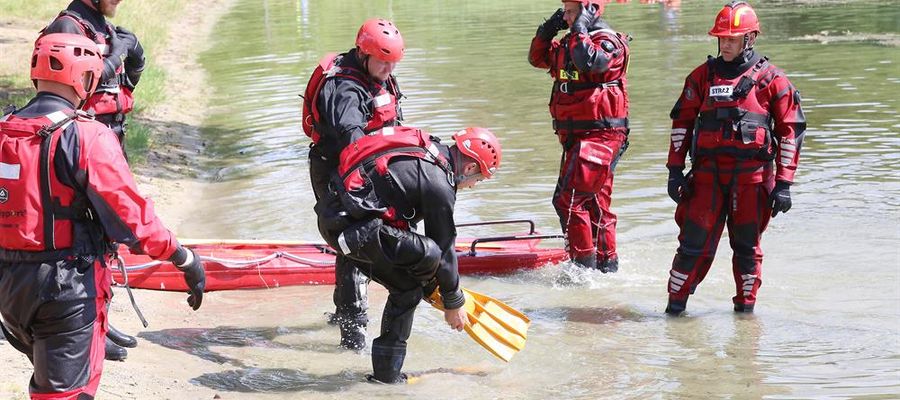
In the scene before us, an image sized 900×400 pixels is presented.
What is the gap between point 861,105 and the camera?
48.7 feet

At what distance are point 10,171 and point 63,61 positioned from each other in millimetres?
461

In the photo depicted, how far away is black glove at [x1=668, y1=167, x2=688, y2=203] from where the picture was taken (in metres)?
7.13

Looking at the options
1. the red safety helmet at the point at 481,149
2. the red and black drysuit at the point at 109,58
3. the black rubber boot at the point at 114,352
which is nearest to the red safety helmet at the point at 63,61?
the red safety helmet at the point at 481,149

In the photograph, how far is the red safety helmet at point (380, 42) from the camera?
6359 millimetres

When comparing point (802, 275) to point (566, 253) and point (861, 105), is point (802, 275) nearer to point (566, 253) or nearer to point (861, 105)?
point (566, 253)

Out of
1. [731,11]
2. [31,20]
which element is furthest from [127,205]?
[31,20]

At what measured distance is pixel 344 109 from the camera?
640cm

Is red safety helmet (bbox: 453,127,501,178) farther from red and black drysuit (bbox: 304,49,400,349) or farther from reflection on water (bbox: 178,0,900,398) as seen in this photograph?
reflection on water (bbox: 178,0,900,398)

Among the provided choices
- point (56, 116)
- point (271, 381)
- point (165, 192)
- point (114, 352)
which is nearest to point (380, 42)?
point (271, 381)

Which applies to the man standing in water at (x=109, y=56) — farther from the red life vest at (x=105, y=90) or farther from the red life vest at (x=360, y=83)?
the red life vest at (x=360, y=83)

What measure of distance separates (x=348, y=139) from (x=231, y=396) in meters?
1.55

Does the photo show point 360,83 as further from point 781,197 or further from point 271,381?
point 781,197

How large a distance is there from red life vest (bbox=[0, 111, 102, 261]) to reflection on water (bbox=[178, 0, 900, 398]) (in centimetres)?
205

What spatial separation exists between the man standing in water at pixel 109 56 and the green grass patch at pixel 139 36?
559 centimetres
